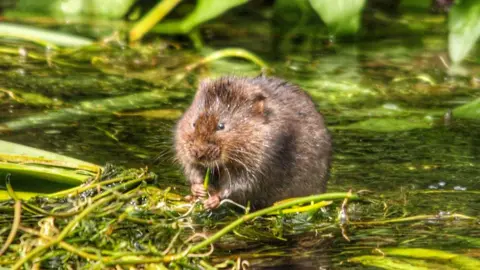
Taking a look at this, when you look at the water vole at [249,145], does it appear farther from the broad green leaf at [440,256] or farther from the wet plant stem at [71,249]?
the wet plant stem at [71,249]

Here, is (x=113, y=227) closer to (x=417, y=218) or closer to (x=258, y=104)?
(x=258, y=104)

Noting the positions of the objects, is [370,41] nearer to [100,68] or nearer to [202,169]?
[100,68]

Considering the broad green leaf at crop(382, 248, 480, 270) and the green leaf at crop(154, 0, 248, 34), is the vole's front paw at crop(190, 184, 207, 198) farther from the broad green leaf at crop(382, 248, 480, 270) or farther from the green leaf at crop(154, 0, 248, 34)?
the green leaf at crop(154, 0, 248, 34)

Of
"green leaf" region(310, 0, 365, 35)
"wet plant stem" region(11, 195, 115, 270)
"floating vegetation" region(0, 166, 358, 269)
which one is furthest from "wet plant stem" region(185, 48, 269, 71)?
"wet plant stem" region(11, 195, 115, 270)

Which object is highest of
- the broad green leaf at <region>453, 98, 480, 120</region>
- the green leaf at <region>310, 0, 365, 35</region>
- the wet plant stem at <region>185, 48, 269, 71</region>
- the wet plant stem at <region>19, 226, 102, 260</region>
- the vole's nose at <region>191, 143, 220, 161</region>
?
the wet plant stem at <region>185, 48, 269, 71</region>

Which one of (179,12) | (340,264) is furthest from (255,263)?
(179,12)

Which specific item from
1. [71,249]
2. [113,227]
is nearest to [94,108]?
[113,227]
